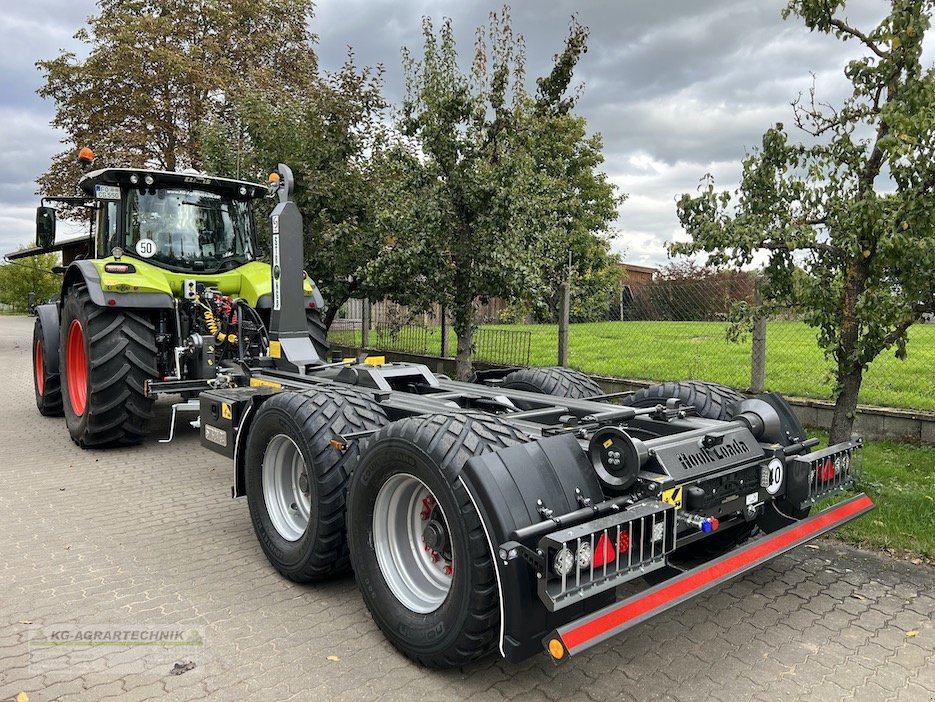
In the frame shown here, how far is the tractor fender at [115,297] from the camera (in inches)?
265

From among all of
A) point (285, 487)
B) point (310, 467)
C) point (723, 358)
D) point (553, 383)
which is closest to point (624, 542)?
point (310, 467)

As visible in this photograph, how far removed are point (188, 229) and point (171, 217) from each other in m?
0.21

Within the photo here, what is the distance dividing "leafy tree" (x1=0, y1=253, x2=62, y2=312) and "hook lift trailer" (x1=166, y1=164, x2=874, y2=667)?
43.7 metres

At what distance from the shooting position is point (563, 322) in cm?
927

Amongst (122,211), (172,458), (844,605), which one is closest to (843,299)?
(844,605)

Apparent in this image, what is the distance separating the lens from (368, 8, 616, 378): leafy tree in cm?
837

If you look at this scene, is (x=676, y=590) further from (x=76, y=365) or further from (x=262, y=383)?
(x=76, y=365)

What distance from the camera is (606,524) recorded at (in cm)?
250

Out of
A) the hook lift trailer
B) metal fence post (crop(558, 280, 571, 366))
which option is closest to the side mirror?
the hook lift trailer

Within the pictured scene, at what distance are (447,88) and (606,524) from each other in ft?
23.1

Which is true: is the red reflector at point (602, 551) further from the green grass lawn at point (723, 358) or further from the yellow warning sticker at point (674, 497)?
the green grass lawn at point (723, 358)

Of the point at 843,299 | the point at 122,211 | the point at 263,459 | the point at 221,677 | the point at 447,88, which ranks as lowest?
the point at 221,677

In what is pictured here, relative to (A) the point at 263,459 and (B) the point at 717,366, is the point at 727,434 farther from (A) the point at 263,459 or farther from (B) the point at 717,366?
(B) the point at 717,366

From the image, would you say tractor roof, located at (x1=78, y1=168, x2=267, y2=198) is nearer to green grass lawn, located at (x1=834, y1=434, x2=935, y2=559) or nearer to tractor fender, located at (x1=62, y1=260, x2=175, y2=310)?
tractor fender, located at (x1=62, y1=260, x2=175, y2=310)
